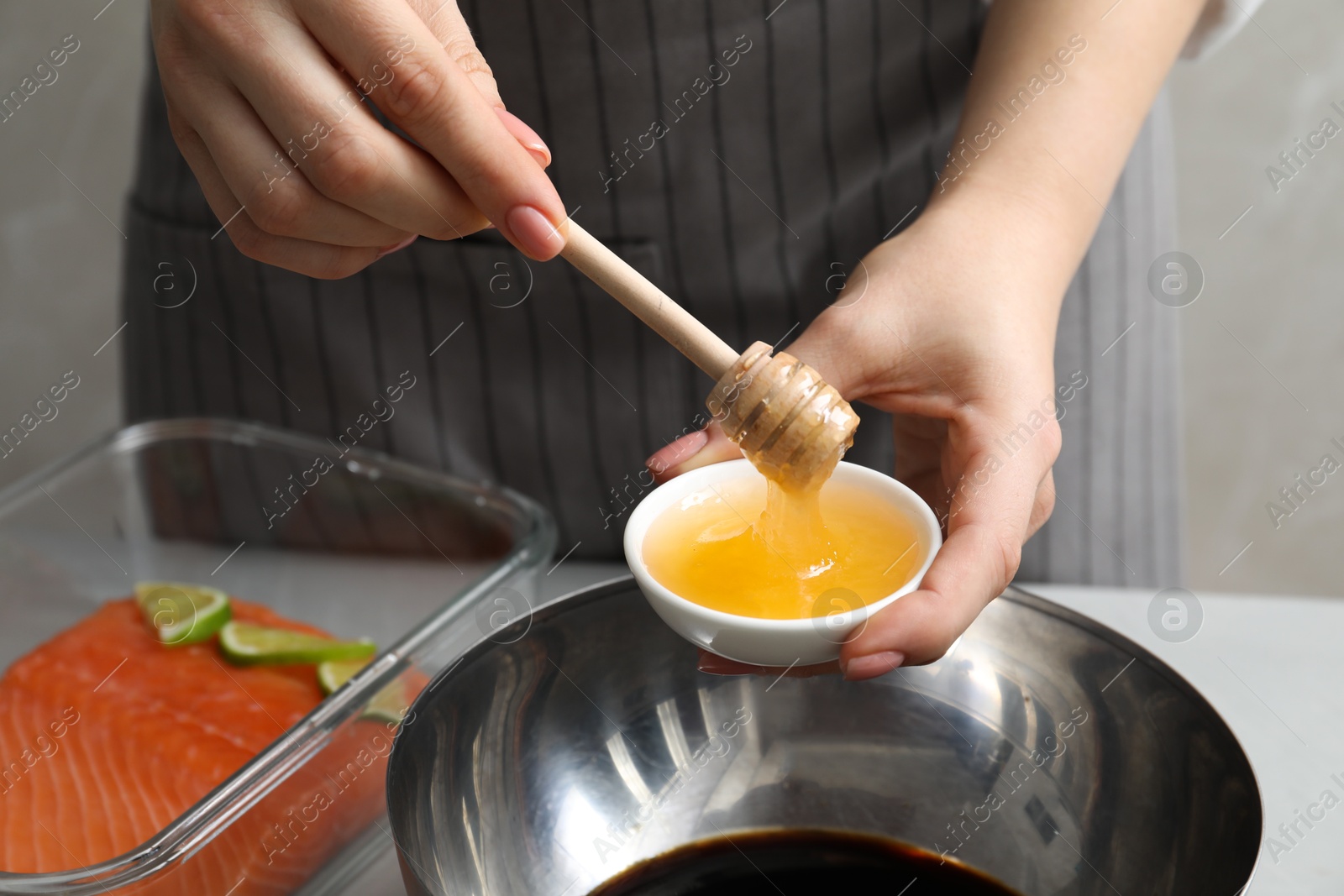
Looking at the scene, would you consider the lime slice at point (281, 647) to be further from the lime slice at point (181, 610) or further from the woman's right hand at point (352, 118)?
the woman's right hand at point (352, 118)

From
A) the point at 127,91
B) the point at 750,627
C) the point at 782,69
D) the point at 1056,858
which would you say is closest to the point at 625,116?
the point at 782,69

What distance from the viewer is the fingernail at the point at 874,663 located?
0.52 meters

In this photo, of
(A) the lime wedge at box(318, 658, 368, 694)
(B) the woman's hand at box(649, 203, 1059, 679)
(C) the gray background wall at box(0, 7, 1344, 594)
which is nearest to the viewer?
(B) the woman's hand at box(649, 203, 1059, 679)

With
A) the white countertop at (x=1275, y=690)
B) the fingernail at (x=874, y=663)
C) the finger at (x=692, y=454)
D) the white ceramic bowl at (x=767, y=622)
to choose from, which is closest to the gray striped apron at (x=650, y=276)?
the white countertop at (x=1275, y=690)

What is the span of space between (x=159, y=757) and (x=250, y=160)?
1.54 feet

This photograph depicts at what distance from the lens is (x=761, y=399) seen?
56 cm

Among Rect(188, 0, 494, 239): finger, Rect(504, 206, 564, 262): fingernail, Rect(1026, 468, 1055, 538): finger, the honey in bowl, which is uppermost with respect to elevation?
Rect(188, 0, 494, 239): finger

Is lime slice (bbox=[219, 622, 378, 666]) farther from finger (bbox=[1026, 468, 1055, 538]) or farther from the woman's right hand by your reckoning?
finger (bbox=[1026, 468, 1055, 538])

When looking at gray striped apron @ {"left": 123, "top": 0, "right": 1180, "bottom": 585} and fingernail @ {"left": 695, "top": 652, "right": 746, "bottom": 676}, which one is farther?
gray striped apron @ {"left": 123, "top": 0, "right": 1180, "bottom": 585}

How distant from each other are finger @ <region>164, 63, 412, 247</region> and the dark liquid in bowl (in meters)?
0.40

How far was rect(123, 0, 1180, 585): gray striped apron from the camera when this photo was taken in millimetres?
896

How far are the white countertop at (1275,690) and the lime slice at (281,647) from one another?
169 mm

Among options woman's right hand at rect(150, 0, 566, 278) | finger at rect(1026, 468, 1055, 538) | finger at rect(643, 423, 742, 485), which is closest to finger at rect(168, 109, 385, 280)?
woman's right hand at rect(150, 0, 566, 278)

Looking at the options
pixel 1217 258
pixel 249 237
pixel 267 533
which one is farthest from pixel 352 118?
pixel 1217 258
